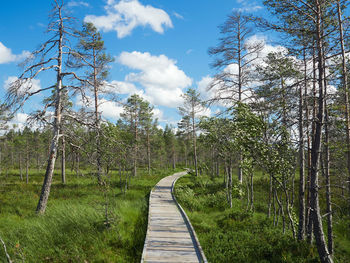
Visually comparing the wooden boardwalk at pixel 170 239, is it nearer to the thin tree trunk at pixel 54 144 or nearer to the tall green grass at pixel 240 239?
the tall green grass at pixel 240 239

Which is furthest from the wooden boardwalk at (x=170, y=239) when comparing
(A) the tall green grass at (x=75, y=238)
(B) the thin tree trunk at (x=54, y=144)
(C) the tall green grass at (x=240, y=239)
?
(B) the thin tree trunk at (x=54, y=144)

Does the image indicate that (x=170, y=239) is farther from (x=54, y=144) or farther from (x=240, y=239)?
(x=54, y=144)

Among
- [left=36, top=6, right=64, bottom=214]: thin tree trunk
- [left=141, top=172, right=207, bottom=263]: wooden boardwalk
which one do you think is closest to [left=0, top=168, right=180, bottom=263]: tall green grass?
[left=141, top=172, right=207, bottom=263]: wooden boardwalk

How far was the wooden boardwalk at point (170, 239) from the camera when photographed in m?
5.79

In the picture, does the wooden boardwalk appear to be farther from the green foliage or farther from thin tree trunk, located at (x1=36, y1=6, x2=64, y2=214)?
thin tree trunk, located at (x1=36, y1=6, x2=64, y2=214)

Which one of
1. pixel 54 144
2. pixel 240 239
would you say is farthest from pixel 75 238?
pixel 240 239

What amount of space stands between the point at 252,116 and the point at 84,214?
676 cm

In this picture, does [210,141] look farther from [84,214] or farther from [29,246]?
[29,246]

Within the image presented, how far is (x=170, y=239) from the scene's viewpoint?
703 centimetres

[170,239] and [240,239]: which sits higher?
[170,239]

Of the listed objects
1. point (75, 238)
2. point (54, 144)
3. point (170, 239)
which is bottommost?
point (170, 239)

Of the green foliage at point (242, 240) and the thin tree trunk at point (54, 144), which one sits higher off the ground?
the thin tree trunk at point (54, 144)

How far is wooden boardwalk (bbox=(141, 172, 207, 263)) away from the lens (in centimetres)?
579

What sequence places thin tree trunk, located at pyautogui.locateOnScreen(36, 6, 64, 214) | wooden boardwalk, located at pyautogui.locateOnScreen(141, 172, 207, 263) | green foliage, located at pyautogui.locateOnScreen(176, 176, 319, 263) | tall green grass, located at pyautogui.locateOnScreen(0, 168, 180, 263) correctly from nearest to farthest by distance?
tall green grass, located at pyautogui.locateOnScreen(0, 168, 180, 263) → wooden boardwalk, located at pyautogui.locateOnScreen(141, 172, 207, 263) → green foliage, located at pyautogui.locateOnScreen(176, 176, 319, 263) → thin tree trunk, located at pyautogui.locateOnScreen(36, 6, 64, 214)
